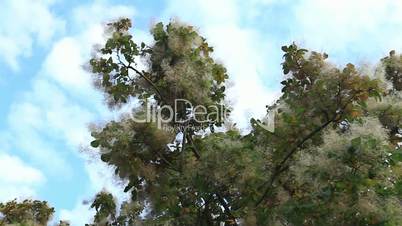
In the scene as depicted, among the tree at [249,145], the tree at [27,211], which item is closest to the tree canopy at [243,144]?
the tree at [249,145]

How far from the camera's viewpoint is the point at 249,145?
15.7 feet

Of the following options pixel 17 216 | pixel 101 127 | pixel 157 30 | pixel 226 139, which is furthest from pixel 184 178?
pixel 17 216

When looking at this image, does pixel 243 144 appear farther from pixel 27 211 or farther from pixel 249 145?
Answer: pixel 27 211

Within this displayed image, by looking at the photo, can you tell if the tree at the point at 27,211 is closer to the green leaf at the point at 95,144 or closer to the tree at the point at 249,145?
the tree at the point at 249,145

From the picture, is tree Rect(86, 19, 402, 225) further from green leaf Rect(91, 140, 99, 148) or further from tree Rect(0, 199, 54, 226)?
tree Rect(0, 199, 54, 226)

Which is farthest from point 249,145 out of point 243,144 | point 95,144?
point 95,144

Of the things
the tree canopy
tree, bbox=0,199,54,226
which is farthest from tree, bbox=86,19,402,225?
tree, bbox=0,199,54,226

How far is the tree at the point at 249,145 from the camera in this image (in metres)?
3.88

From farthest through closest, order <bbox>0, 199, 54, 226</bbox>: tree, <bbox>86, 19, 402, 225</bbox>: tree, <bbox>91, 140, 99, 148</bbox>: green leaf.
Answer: <bbox>0, 199, 54, 226</bbox>: tree
<bbox>91, 140, 99, 148</bbox>: green leaf
<bbox>86, 19, 402, 225</bbox>: tree

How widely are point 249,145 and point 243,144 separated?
5 centimetres

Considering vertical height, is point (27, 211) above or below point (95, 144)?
above

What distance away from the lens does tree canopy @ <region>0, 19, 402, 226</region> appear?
389 cm

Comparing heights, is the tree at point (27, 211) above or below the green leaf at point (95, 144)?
above

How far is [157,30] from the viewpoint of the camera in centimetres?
584
